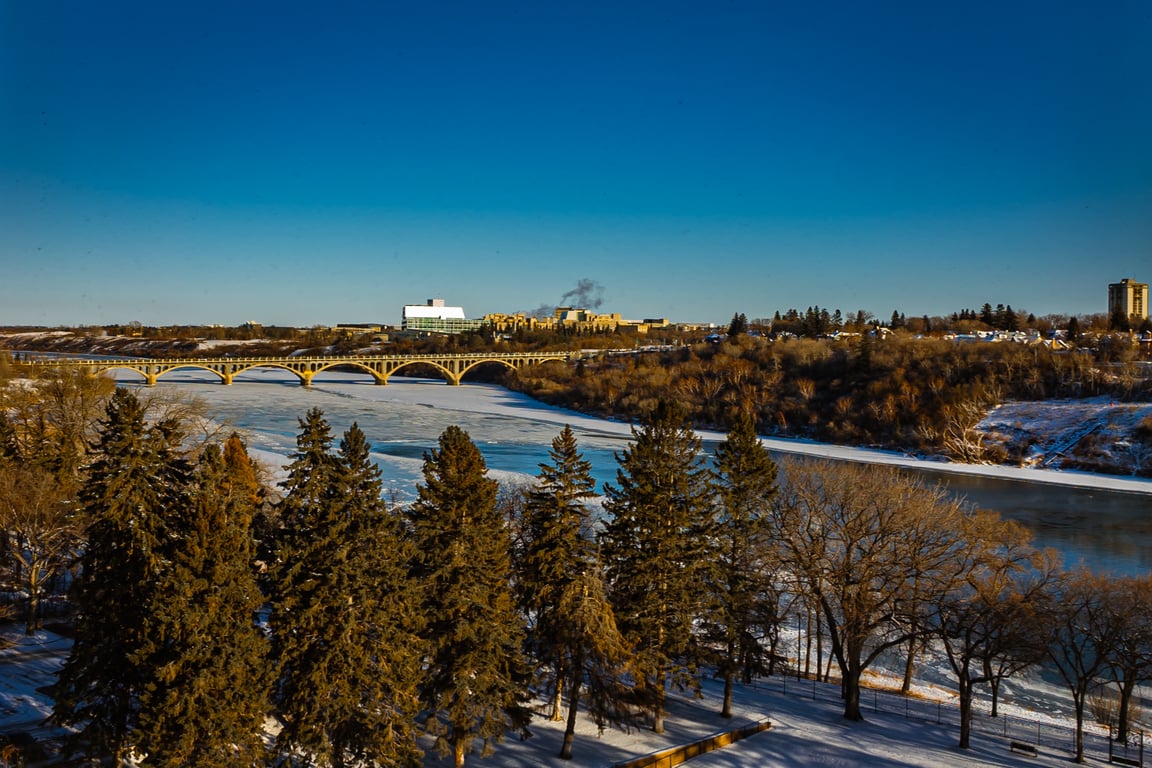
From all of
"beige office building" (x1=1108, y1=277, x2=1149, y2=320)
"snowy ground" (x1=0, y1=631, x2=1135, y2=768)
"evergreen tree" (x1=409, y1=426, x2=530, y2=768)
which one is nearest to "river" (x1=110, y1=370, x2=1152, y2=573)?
"snowy ground" (x1=0, y1=631, x2=1135, y2=768)

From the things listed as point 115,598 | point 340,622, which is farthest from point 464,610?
point 115,598

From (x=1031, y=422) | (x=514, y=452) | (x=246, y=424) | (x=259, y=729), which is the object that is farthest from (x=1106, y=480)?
(x=246, y=424)

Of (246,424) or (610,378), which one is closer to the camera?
(246,424)

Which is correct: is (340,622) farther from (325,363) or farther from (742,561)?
(325,363)

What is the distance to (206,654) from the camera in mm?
10047

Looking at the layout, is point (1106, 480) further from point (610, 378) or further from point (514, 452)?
point (610, 378)

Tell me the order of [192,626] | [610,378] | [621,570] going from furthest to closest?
[610,378] → [621,570] → [192,626]

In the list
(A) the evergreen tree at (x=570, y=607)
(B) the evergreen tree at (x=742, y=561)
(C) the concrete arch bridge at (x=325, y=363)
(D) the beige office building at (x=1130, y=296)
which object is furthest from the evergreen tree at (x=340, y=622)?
(D) the beige office building at (x=1130, y=296)

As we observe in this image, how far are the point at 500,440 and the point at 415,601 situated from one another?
1582 inches

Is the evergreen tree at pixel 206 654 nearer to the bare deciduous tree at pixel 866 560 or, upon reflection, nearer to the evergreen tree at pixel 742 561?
the evergreen tree at pixel 742 561

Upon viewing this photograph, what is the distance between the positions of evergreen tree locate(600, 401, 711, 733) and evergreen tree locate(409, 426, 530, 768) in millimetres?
2448

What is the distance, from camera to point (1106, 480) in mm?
42625

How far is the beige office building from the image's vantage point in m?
117

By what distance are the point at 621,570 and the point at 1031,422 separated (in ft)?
160
